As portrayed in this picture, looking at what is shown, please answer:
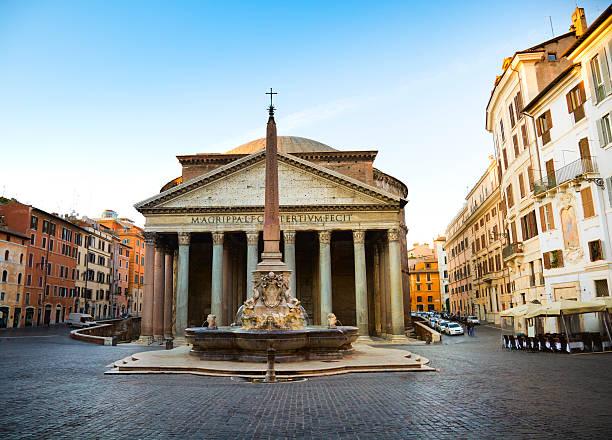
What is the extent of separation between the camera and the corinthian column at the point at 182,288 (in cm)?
2794

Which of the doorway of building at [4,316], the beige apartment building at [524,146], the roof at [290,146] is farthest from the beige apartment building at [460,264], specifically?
the doorway of building at [4,316]

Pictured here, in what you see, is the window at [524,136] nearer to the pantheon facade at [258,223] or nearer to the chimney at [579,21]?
the chimney at [579,21]

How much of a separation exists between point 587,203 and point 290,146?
1147 inches

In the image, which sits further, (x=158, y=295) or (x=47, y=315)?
(x=47, y=315)

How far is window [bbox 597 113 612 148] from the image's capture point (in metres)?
18.2

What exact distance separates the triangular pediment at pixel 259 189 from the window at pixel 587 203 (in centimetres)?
1096

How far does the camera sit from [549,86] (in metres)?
21.6

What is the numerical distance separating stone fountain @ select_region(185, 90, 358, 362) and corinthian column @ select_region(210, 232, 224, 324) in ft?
42.1

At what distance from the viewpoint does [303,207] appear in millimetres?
28734

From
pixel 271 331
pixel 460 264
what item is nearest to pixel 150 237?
pixel 271 331

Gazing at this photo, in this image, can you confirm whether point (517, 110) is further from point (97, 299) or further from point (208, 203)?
point (97, 299)

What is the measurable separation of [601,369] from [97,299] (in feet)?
180

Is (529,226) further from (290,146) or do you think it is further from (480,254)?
(290,146)

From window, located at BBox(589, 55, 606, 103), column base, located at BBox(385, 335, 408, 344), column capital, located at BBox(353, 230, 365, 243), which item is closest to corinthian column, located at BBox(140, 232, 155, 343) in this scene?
column capital, located at BBox(353, 230, 365, 243)
